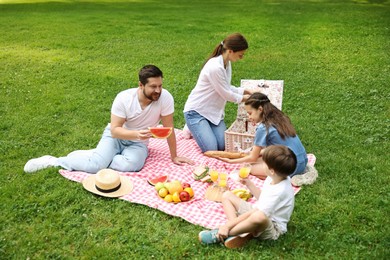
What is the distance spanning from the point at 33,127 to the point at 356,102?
5.91 meters

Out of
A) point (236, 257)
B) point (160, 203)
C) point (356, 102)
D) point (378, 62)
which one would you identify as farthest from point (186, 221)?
point (378, 62)

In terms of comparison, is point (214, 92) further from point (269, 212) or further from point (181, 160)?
point (269, 212)

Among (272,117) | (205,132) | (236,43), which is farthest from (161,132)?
(236,43)

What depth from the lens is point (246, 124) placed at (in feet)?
22.4

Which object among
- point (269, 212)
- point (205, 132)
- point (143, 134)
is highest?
point (143, 134)

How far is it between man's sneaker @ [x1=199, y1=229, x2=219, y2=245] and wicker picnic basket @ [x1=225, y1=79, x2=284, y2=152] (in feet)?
6.89

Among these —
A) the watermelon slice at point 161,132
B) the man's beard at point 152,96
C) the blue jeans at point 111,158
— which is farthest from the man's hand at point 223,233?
the man's beard at point 152,96

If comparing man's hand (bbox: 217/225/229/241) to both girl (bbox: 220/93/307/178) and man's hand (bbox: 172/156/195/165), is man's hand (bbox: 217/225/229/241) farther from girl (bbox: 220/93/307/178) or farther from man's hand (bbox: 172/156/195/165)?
man's hand (bbox: 172/156/195/165)

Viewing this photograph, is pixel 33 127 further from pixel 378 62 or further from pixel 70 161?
pixel 378 62

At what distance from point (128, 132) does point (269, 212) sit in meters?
2.24

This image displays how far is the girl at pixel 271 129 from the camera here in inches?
208

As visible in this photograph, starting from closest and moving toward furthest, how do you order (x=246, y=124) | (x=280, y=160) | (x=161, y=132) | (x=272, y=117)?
(x=280, y=160) < (x=272, y=117) < (x=161, y=132) < (x=246, y=124)

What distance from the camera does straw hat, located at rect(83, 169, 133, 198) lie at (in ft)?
16.8

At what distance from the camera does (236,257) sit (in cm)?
413
